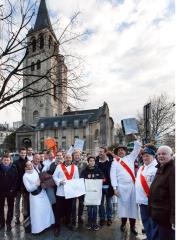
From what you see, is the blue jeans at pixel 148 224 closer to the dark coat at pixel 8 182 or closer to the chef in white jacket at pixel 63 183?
the chef in white jacket at pixel 63 183

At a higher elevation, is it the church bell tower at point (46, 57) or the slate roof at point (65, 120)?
the church bell tower at point (46, 57)

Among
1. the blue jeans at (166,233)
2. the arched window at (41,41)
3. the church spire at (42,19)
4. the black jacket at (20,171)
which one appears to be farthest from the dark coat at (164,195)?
the arched window at (41,41)

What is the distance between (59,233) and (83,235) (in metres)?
0.62

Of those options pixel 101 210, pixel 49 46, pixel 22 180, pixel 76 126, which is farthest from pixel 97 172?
pixel 76 126

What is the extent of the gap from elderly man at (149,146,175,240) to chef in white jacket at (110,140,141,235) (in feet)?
7.23

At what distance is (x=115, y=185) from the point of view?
6512 millimetres

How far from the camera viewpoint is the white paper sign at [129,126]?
717 centimetres

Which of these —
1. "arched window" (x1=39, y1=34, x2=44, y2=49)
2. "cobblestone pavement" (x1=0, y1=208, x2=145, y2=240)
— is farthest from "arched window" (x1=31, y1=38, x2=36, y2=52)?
"cobblestone pavement" (x1=0, y1=208, x2=145, y2=240)

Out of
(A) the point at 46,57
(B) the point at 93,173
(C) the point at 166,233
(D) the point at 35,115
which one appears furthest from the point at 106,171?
(D) the point at 35,115

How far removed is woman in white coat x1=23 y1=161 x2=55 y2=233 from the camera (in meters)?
6.52

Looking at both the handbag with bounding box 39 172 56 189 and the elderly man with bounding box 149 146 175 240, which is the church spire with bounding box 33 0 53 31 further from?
the elderly man with bounding box 149 146 175 240

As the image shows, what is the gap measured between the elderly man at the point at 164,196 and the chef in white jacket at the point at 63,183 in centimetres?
298

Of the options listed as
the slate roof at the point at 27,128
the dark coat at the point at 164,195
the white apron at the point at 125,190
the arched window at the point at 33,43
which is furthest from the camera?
the slate roof at the point at 27,128

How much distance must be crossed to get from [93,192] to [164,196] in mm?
3117
